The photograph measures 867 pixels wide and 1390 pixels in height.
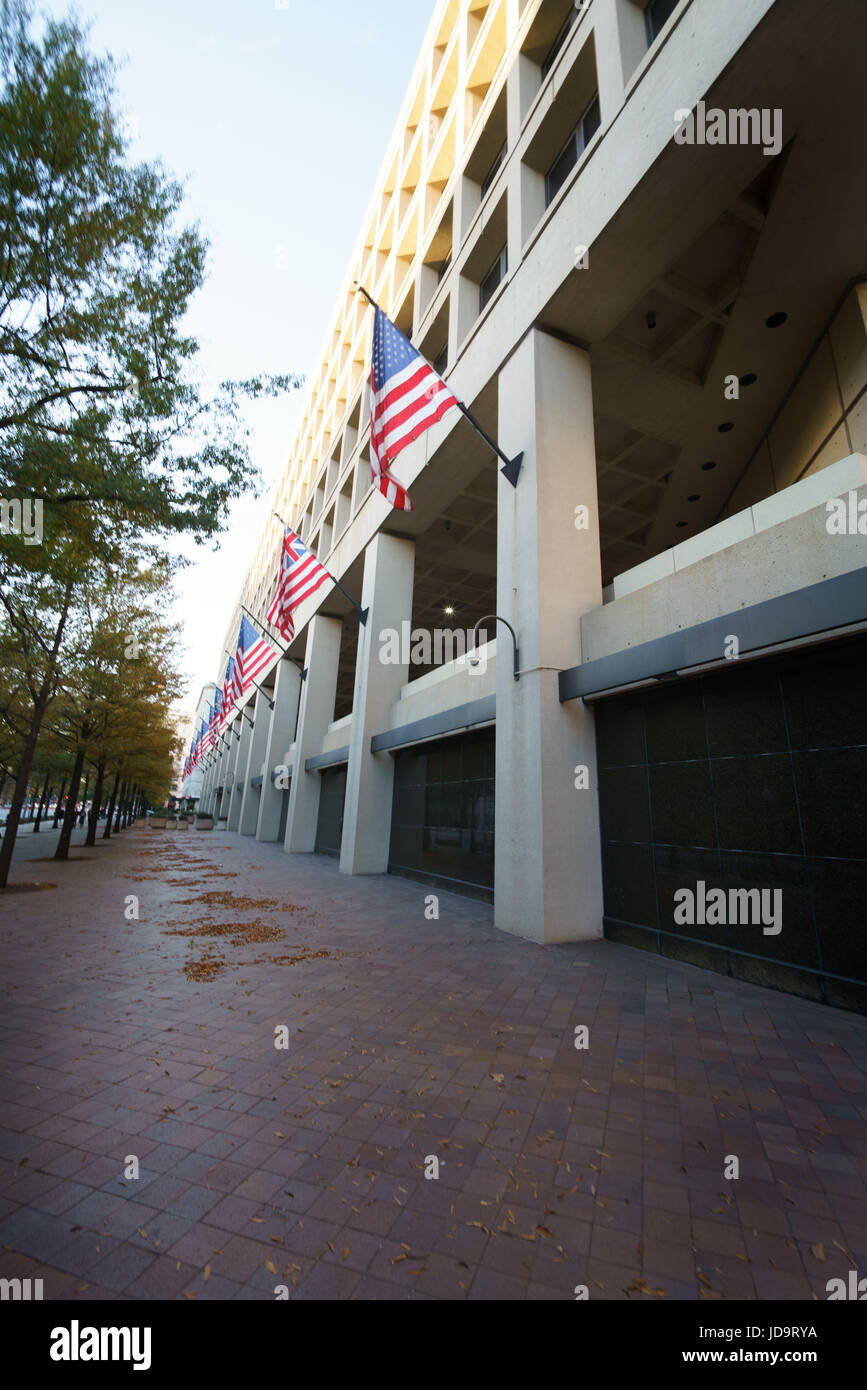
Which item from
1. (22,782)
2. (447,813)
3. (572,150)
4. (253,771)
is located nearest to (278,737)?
(253,771)

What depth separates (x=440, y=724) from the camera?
12906mm

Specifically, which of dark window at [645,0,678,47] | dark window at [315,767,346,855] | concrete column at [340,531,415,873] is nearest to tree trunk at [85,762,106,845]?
dark window at [315,767,346,855]

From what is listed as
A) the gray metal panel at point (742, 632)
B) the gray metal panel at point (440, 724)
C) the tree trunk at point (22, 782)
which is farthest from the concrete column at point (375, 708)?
the gray metal panel at point (742, 632)

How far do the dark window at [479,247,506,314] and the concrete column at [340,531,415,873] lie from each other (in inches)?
272

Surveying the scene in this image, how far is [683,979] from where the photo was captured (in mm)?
6535

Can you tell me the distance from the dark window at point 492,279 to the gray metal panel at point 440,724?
10.2 meters

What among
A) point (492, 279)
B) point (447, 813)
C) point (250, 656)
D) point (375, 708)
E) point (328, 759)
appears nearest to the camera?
point (447, 813)

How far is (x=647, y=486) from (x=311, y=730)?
626 inches

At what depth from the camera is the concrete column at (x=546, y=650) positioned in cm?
846

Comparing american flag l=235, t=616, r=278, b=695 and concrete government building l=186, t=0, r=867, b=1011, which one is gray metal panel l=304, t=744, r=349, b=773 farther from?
american flag l=235, t=616, r=278, b=695

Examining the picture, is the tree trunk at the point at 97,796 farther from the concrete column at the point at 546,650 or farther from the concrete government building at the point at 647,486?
the concrete column at the point at 546,650

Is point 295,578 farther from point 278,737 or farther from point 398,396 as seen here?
point 278,737
